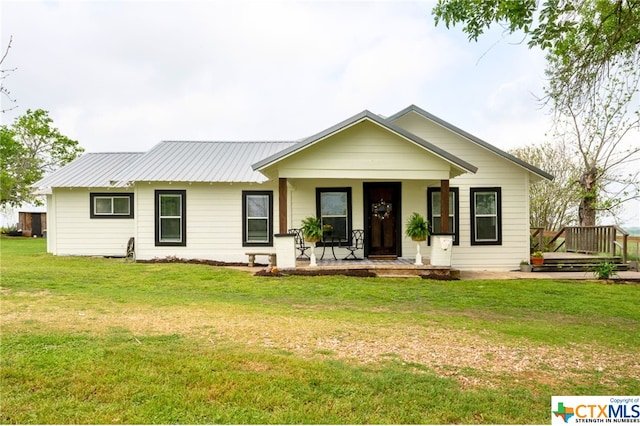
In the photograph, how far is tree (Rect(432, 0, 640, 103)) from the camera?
18.5 feet

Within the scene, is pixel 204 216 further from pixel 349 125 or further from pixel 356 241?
pixel 349 125

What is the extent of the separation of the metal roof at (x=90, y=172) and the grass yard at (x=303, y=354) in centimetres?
690

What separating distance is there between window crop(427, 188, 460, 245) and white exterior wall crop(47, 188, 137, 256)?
1057cm

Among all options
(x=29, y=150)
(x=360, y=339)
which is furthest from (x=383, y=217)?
(x=29, y=150)

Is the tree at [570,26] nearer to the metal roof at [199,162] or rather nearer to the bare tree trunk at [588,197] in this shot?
the metal roof at [199,162]

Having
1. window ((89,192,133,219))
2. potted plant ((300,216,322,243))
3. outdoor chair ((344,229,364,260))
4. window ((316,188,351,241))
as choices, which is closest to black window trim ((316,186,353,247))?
window ((316,188,351,241))

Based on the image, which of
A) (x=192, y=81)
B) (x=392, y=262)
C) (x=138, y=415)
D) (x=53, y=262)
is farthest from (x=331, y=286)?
(x=192, y=81)

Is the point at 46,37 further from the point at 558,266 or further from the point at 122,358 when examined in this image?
the point at 558,266

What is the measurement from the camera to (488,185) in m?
13.7

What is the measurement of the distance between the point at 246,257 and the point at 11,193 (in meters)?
27.0

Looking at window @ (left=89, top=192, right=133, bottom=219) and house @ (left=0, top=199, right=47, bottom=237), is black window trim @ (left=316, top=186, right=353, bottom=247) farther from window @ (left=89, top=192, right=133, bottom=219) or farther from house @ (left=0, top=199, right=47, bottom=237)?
house @ (left=0, top=199, right=47, bottom=237)

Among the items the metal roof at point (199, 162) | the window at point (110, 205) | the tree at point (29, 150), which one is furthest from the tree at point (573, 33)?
the tree at point (29, 150)

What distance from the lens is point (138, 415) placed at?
10.6 ft

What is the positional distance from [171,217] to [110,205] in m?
2.88
